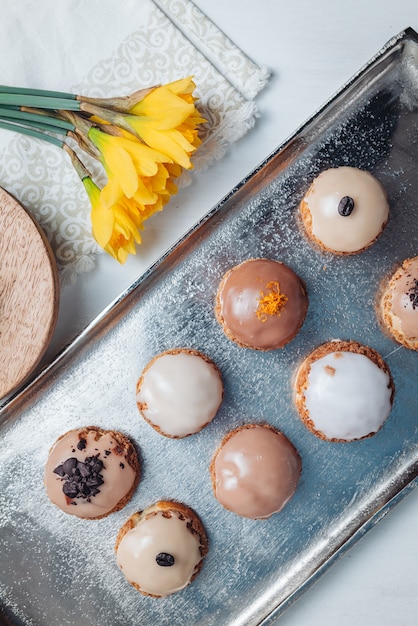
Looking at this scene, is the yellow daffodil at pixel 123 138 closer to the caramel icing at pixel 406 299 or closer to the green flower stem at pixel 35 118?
the green flower stem at pixel 35 118

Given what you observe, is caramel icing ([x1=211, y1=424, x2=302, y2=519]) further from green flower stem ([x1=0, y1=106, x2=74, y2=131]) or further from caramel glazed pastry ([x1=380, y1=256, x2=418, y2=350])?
green flower stem ([x1=0, y1=106, x2=74, y2=131])

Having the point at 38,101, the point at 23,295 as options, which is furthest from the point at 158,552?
the point at 38,101

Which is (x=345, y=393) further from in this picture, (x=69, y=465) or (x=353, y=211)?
(x=69, y=465)

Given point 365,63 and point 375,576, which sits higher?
point 365,63

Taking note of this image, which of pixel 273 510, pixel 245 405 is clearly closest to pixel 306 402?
pixel 245 405

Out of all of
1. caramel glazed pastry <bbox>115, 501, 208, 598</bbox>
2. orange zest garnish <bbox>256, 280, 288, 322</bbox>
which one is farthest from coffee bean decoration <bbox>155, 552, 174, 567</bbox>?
orange zest garnish <bbox>256, 280, 288, 322</bbox>

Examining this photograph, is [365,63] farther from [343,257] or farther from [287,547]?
[287,547]

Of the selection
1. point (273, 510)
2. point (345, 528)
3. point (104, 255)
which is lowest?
point (345, 528)
